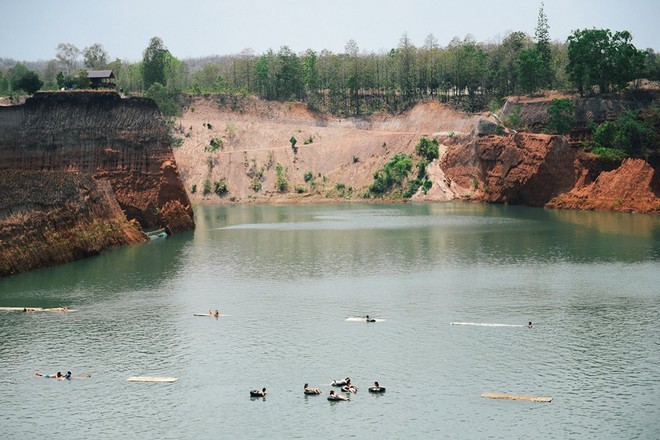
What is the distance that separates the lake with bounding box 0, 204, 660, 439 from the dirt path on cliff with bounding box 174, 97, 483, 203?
8145cm

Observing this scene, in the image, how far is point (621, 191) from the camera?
135125 mm

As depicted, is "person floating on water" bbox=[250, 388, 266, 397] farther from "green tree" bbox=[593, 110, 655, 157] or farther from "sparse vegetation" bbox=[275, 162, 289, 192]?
"sparse vegetation" bbox=[275, 162, 289, 192]

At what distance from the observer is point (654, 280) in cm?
7438

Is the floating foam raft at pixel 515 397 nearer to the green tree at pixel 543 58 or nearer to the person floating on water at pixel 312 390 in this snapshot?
the person floating on water at pixel 312 390

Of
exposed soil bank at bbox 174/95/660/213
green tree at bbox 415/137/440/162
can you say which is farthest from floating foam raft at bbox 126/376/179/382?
green tree at bbox 415/137/440/162

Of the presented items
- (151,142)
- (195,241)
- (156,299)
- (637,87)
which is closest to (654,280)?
(156,299)

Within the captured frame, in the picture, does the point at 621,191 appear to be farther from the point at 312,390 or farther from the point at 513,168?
the point at 312,390

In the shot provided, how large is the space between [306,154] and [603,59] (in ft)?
215

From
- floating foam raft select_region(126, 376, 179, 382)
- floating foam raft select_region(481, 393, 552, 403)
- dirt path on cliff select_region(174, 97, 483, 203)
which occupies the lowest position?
floating foam raft select_region(481, 393, 552, 403)

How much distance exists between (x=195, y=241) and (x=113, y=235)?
11728 mm

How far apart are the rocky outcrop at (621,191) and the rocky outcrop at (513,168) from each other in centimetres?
376

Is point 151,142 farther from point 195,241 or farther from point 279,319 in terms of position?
point 279,319

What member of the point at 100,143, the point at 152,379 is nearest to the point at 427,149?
the point at 100,143

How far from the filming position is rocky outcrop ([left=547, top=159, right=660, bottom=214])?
131625mm
